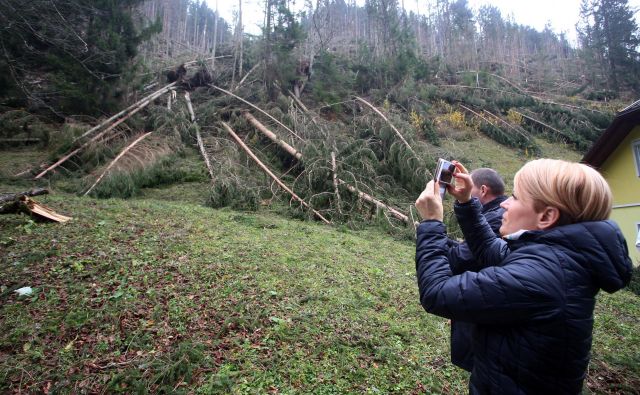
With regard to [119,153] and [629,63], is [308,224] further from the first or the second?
[629,63]

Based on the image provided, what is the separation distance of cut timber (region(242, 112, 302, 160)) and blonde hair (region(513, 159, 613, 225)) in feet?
30.8

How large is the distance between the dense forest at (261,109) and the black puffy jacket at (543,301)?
25.5 ft

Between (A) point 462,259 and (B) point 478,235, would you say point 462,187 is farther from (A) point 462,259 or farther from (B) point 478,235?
(A) point 462,259

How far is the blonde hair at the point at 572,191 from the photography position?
1181 millimetres

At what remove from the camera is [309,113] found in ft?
43.4

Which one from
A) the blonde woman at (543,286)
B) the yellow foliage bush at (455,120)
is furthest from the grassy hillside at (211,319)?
the yellow foliage bush at (455,120)

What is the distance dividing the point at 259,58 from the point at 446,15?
34.6 metres

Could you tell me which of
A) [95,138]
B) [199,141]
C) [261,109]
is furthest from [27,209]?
[261,109]

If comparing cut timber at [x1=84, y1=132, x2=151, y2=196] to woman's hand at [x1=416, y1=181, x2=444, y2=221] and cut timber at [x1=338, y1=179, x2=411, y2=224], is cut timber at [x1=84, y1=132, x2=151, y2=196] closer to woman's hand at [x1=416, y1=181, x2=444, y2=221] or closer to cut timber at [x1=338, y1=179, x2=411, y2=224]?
cut timber at [x1=338, y1=179, x2=411, y2=224]

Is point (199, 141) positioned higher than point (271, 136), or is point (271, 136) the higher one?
point (271, 136)

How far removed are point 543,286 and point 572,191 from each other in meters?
0.38

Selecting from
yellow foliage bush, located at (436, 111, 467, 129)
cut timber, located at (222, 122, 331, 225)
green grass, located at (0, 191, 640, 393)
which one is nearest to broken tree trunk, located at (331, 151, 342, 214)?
cut timber, located at (222, 122, 331, 225)

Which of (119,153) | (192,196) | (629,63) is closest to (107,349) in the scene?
(192,196)

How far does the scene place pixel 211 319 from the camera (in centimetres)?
355
